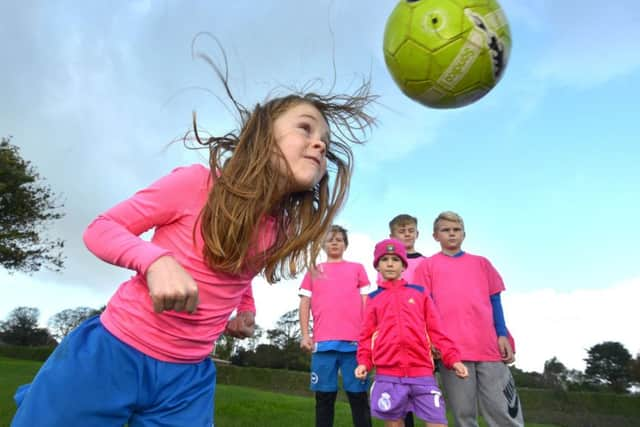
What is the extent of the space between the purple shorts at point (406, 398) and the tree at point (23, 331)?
64030 millimetres

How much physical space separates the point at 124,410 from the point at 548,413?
20397mm

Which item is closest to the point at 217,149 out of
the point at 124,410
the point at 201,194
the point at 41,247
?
the point at 201,194

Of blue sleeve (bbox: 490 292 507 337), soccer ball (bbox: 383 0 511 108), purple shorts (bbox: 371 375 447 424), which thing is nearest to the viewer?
soccer ball (bbox: 383 0 511 108)

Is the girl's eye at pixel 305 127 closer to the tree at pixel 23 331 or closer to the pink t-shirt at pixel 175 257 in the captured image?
the pink t-shirt at pixel 175 257

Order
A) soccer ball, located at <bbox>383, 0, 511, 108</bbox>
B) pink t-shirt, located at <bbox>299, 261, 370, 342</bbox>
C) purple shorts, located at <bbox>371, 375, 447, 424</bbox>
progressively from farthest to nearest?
pink t-shirt, located at <bbox>299, 261, 370, 342</bbox> < purple shorts, located at <bbox>371, 375, 447, 424</bbox> < soccer ball, located at <bbox>383, 0, 511, 108</bbox>

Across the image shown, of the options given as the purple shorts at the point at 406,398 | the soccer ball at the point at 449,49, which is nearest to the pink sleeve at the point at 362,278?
the purple shorts at the point at 406,398

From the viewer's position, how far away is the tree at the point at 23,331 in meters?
60.8

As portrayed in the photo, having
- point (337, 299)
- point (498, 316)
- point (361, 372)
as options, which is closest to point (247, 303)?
point (361, 372)

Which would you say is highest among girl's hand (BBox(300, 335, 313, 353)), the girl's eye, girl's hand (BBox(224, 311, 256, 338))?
the girl's eye

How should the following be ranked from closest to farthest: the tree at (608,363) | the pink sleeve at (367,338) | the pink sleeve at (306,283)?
1. the pink sleeve at (367,338)
2. the pink sleeve at (306,283)
3. the tree at (608,363)

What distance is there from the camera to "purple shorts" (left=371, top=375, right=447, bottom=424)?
379 cm

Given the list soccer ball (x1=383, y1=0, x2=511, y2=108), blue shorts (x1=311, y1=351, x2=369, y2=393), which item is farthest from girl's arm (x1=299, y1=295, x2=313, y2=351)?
soccer ball (x1=383, y1=0, x2=511, y2=108)

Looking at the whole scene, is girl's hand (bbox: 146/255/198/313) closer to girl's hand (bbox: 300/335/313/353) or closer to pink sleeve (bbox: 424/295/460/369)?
pink sleeve (bbox: 424/295/460/369)

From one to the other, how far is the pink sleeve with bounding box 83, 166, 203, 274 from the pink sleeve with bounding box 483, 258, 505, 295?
3.35 metres
